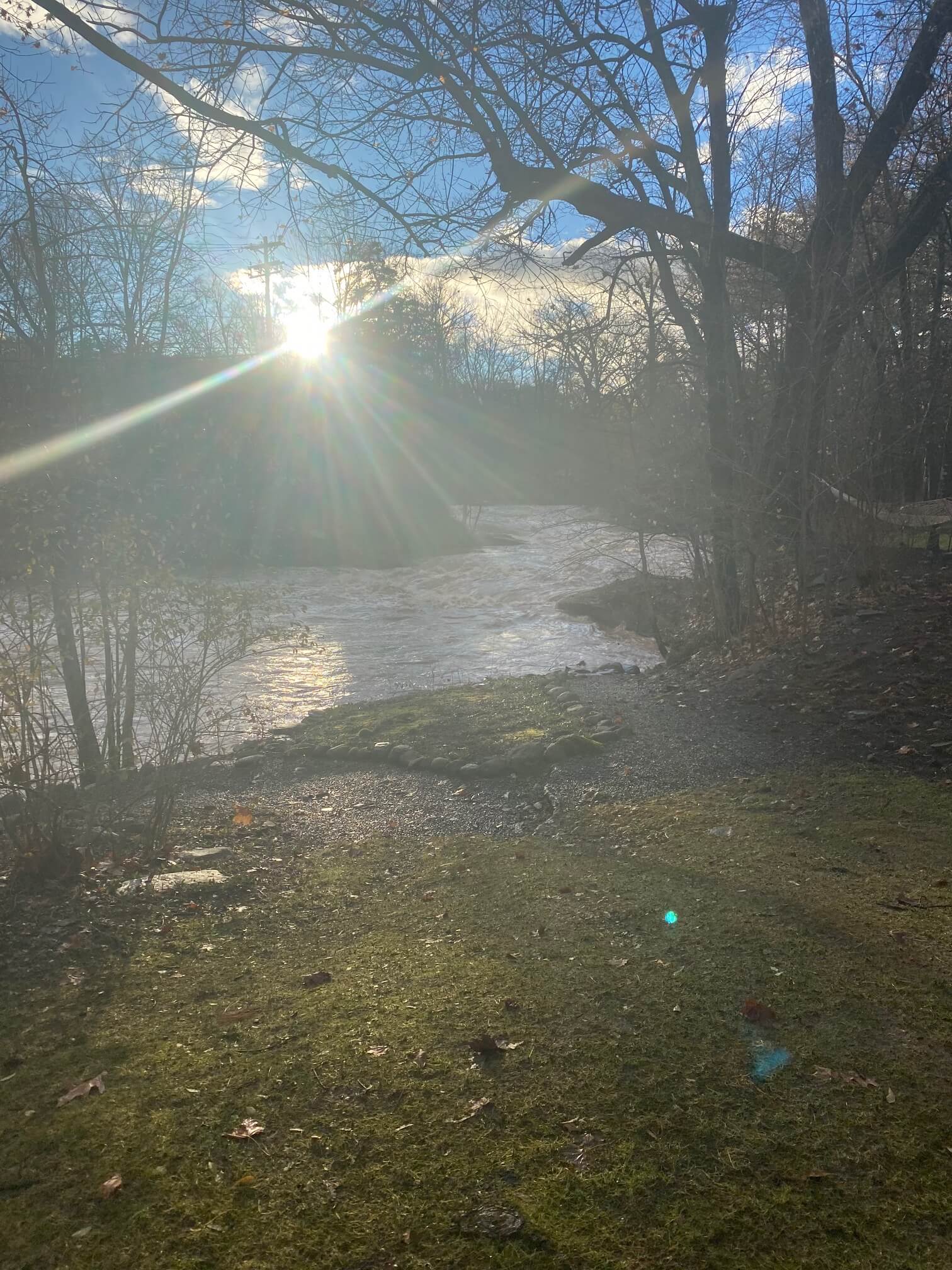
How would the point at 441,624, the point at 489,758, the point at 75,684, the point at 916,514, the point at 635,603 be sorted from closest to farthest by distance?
the point at 75,684 → the point at 489,758 → the point at 916,514 → the point at 635,603 → the point at 441,624

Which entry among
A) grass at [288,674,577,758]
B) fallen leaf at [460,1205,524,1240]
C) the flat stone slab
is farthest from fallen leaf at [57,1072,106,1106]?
grass at [288,674,577,758]

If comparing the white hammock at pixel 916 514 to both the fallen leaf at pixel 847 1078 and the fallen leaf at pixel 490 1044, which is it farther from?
the fallen leaf at pixel 490 1044

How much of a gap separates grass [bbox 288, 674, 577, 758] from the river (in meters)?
1.11

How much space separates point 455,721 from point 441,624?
1055 centimetres

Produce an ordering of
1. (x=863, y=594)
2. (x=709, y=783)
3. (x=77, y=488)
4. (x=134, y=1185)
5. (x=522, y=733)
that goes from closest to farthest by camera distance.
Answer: (x=134, y=1185)
(x=77, y=488)
(x=709, y=783)
(x=522, y=733)
(x=863, y=594)

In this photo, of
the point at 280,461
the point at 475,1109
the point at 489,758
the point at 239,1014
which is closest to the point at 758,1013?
the point at 475,1109

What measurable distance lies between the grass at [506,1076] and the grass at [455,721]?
12.2ft

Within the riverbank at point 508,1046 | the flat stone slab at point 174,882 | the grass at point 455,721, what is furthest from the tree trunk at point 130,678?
the grass at point 455,721

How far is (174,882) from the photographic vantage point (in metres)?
4.55

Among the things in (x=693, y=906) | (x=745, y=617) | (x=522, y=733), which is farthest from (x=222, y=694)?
(x=693, y=906)

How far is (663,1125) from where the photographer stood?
2318mm

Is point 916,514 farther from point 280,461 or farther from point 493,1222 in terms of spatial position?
point 280,461

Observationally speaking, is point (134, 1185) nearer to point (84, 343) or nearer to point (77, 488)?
point (77, 488)

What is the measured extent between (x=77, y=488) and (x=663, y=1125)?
4.97m
